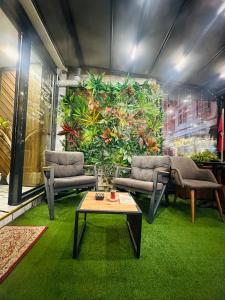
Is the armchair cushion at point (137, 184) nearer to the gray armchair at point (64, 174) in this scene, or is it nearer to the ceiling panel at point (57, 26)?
the gray armchair at point (64, 174)

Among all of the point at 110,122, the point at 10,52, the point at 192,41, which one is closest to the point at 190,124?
the point at 192,41

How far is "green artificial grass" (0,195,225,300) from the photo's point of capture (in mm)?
1085

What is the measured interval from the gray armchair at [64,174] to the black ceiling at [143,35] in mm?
2054

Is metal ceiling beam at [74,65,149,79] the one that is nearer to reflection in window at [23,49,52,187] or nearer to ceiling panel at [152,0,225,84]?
ceiling panel at [152,0,225,84]

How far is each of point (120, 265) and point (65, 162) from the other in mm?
2076

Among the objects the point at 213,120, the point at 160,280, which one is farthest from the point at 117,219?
the point at 213,120

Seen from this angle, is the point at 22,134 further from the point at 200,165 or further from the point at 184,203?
the point at 200,165

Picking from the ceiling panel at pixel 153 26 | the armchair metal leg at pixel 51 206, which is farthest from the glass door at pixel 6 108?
the ceiling panel at pixel 153 26

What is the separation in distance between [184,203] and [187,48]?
8.99ft

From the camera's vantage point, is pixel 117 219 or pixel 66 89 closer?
pixel 117 219

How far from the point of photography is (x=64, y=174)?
302 centimetres

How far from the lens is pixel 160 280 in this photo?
1202mm

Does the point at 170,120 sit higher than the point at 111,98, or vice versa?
the point at 111,98

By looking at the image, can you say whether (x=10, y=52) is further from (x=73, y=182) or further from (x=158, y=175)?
(x=158, y=175)
